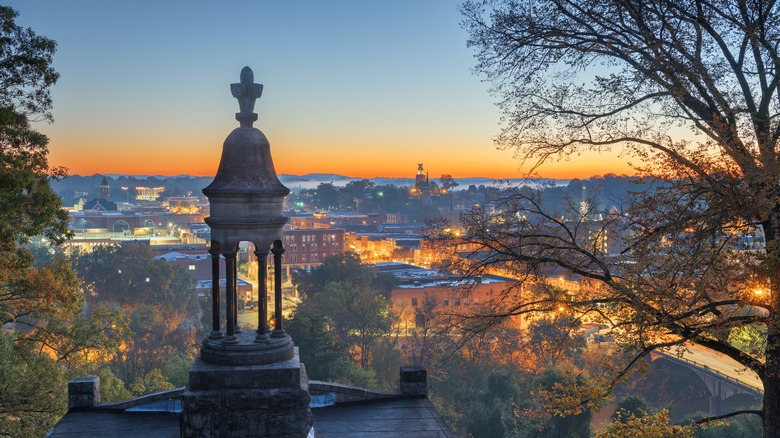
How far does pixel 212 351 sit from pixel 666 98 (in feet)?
30.7

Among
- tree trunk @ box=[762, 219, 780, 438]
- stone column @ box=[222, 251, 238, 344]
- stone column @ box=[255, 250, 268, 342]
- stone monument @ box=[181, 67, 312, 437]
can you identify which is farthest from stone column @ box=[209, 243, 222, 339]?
tree trunk @ box=[762, 219, 780, 438]

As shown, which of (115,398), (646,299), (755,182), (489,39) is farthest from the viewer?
(115,398)

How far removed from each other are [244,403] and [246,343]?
1.04m

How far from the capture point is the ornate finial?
11.1 metres

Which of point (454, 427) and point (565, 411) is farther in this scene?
point (454, 427)

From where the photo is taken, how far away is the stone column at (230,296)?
10.7m

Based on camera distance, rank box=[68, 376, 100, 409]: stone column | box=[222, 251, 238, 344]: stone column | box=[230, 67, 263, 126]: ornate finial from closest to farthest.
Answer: box=[222, 251, 238, 344]: stone column, box=[230, 67, 263, 126]: ornate finial, box=[68, 376, 100, 409]: stone column

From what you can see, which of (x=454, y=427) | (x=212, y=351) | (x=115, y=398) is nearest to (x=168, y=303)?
(x=454, y=427)

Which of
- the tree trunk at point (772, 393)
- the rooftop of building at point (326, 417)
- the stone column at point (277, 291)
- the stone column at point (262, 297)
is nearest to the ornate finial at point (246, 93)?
the stone column at point (277, 291)

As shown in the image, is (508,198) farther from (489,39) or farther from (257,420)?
(257,420)

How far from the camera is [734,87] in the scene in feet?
36.7

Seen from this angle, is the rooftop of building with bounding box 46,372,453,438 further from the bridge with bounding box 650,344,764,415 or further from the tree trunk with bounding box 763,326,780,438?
the bridge with bounding box 650,344,764,415

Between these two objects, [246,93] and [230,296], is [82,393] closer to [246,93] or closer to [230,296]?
[230,296]

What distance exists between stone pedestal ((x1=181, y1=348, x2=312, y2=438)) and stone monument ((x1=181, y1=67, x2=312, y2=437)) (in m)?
0.02
